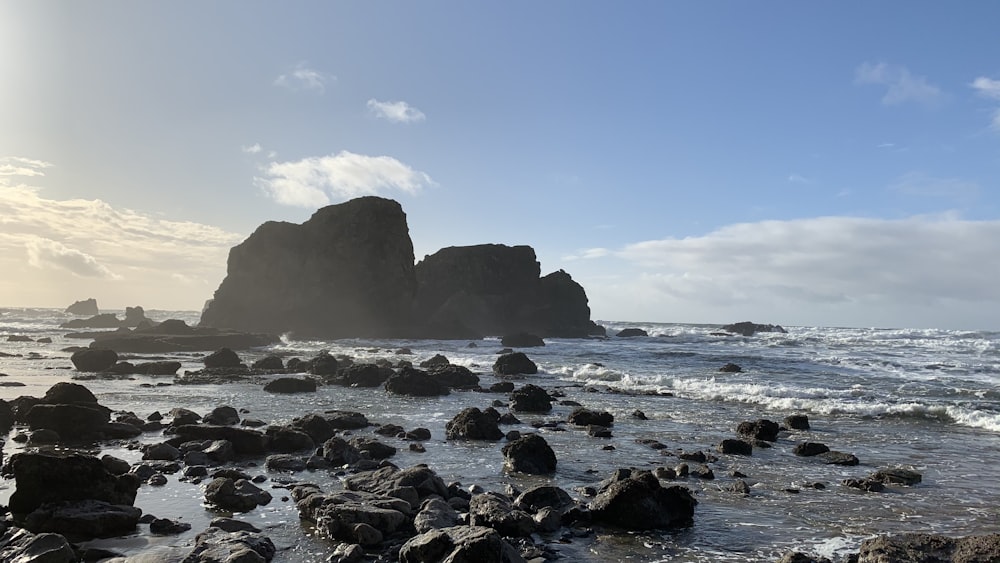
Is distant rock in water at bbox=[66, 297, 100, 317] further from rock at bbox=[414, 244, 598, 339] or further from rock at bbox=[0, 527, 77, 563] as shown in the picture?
rock at bbox=[0, 527, 77, 563]

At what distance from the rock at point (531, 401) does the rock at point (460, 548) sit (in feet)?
53.7

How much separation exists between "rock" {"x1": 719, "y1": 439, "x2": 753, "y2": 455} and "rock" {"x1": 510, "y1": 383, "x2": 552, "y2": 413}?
28.8 feet

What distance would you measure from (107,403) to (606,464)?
789 inches

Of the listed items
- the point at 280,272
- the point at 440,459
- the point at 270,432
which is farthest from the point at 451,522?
the point at 280,272

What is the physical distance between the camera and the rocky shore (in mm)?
7773

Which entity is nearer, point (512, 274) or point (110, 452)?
point (110, 452)

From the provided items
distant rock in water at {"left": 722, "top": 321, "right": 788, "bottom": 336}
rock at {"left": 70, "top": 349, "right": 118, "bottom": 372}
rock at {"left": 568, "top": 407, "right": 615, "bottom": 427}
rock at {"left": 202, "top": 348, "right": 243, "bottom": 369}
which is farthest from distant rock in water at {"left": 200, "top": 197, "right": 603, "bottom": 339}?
rock at {"left": 568, "top": 407, "right": 615, "bottom": 427}

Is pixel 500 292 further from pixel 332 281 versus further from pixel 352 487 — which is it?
pixel 352 487

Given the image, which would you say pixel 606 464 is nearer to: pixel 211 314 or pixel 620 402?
pixel 620 402

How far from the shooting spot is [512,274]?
119000mm

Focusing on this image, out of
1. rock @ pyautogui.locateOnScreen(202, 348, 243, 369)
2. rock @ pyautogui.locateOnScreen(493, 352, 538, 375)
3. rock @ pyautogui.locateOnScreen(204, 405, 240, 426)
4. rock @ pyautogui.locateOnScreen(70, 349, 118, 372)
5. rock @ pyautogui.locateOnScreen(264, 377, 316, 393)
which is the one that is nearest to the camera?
rock @ pyautogui.locateOnScreen(204, 405, 240, 426)

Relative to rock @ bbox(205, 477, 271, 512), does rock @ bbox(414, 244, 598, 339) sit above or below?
above

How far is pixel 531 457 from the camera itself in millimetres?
13555

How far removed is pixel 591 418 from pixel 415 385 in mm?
11194
